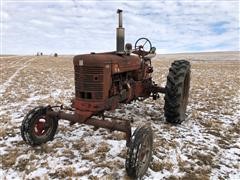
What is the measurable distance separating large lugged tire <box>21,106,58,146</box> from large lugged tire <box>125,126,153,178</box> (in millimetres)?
2306

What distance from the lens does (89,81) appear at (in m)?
5.18

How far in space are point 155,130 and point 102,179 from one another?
2693 millimetres

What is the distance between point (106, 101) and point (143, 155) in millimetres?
1324

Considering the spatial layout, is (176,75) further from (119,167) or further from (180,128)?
(119,167)

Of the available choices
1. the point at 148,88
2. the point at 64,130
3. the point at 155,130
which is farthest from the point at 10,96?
the point at 155,130

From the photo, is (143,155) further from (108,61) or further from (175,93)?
(175,93)

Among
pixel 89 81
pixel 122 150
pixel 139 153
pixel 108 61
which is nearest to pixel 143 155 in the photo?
pixel 139 153

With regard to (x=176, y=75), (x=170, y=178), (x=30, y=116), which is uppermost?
(x=176, y=75)

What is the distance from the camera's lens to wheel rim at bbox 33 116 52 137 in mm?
5840

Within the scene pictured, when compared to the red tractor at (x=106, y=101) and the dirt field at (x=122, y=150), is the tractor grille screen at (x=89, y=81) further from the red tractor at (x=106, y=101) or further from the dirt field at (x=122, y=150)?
the dirt field at (x=122, y=150)

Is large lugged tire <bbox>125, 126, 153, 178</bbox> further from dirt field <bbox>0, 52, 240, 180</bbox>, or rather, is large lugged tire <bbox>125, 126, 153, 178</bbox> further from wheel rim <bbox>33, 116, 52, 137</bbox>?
wheel rim <bbox>33, 116, 52, 137</bbox>

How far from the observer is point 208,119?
8.19 m

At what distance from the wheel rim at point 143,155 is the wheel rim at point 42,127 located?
243 cm

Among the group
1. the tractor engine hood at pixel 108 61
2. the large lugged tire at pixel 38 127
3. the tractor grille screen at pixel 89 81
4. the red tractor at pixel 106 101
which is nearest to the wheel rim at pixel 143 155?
the red tractor at pixel 106 101
